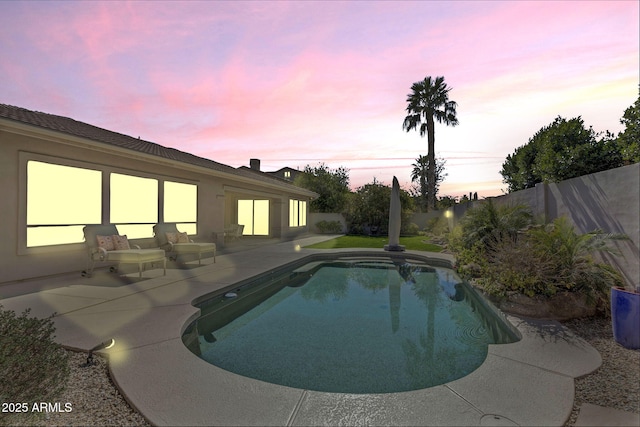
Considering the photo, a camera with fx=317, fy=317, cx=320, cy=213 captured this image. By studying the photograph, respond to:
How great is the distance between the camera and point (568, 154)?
33.7ft

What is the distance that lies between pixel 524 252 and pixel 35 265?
10193 mm

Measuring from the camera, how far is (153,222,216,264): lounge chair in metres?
9.52

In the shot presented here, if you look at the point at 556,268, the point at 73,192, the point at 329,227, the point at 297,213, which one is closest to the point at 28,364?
the point at 556,268

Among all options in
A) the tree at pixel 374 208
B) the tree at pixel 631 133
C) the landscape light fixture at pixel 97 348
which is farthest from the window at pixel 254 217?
the landscape light fixture at pixel 97 348

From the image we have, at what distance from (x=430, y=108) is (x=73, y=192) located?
942 inches

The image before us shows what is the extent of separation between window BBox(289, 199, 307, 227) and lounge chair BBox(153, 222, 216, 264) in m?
11.6

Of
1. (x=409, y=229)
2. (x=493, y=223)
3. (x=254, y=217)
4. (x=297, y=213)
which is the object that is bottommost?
(x=409, y=229)

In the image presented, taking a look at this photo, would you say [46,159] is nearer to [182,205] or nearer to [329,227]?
[182,205]

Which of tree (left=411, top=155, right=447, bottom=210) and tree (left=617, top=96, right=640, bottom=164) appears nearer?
tree (left=617, top=96, right=640, bottom=164)

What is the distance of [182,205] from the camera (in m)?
11.8

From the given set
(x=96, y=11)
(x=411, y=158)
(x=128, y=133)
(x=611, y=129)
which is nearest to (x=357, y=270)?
(x=96, y=11)

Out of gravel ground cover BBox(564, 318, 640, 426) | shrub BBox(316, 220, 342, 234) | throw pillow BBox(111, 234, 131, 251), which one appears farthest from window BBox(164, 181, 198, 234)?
shrub BBox(316, 220, 342, 234)

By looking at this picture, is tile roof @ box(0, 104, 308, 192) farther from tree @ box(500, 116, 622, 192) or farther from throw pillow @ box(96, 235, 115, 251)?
tree @ box(500, 116, 622, 192)

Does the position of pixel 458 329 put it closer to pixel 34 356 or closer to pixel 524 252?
pixel 524 252
